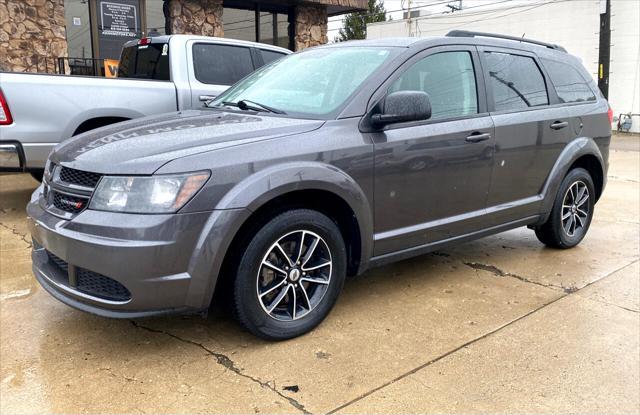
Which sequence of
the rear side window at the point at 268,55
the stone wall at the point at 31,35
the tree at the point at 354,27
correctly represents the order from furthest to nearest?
the tree at the point at 354,27 < the stone wall at the point at 31,35 < the rear side window at the point at 268,55

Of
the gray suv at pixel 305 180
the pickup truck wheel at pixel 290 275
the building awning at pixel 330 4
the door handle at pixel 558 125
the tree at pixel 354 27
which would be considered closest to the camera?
the gray suv at pixel 305 180

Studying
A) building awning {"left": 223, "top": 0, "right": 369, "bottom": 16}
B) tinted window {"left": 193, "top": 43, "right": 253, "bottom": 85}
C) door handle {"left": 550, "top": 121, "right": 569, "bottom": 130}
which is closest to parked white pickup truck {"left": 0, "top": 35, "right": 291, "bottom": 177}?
tinted window {"left": 193, "top": 43, "right": 253, "bottom": 85}

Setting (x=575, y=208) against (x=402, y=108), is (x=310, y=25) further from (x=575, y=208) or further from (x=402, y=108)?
(x=402, y=108)

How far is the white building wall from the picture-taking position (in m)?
22.1

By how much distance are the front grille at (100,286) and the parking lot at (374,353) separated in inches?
16.3

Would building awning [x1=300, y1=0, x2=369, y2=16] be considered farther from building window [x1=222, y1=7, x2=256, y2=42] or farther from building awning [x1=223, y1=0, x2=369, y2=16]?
building window [x1=222, y1=7, x2=256, y2=42]

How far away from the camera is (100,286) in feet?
9.09

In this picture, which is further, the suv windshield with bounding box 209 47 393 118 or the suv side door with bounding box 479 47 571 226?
the suv side door with bounding box 479 47 571 226

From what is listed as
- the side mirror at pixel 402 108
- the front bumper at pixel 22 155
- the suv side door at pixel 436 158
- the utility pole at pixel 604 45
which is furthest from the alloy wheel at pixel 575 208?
the utility pole at pixel 604 45

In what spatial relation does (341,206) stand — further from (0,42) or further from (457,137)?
(0,42)

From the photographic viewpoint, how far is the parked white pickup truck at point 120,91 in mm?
5023

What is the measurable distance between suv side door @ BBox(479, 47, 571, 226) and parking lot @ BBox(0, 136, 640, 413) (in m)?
0.61

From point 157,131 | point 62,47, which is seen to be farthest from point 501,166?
point 62,47

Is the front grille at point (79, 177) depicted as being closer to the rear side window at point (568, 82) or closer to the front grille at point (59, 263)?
the front grille at point (59, 263)
